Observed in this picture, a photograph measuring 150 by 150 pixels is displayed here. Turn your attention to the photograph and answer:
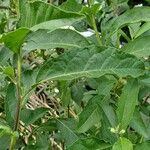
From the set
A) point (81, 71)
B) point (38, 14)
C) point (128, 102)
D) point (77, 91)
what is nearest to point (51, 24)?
point (38, 14)

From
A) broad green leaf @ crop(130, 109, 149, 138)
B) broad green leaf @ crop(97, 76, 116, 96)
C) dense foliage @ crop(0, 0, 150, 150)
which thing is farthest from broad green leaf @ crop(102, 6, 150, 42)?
broad green leaf @ crop(130, 109, 149, 138)

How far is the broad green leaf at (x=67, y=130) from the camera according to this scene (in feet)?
4.34

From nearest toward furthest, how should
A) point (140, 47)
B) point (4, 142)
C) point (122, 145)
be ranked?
point (122, 145) < point (140, 47) < point (4, 142)

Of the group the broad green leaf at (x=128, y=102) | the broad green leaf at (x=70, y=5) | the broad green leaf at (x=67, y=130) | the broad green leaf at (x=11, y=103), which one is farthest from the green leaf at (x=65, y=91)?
the broad green leaf at (x=70, y=5)

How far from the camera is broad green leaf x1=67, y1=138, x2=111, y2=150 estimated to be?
102cm

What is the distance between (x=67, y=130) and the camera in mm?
1343

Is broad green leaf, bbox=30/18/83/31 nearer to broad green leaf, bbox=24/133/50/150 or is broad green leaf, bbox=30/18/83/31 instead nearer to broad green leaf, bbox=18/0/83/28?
broad green leaf, bbox=18/0/83/28

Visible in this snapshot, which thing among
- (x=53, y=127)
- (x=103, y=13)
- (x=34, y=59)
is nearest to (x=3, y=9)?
(x=34, y=59)

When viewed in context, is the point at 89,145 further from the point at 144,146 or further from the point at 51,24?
the point at 51,24

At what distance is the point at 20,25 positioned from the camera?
903 millimetres

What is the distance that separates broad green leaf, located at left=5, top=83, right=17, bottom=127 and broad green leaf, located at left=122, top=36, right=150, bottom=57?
0.33 m

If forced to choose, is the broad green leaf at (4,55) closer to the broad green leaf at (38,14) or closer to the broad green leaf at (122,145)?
the broad green leaf at (38,14)

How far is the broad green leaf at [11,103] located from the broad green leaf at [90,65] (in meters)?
0.19

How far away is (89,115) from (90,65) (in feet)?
0.89
